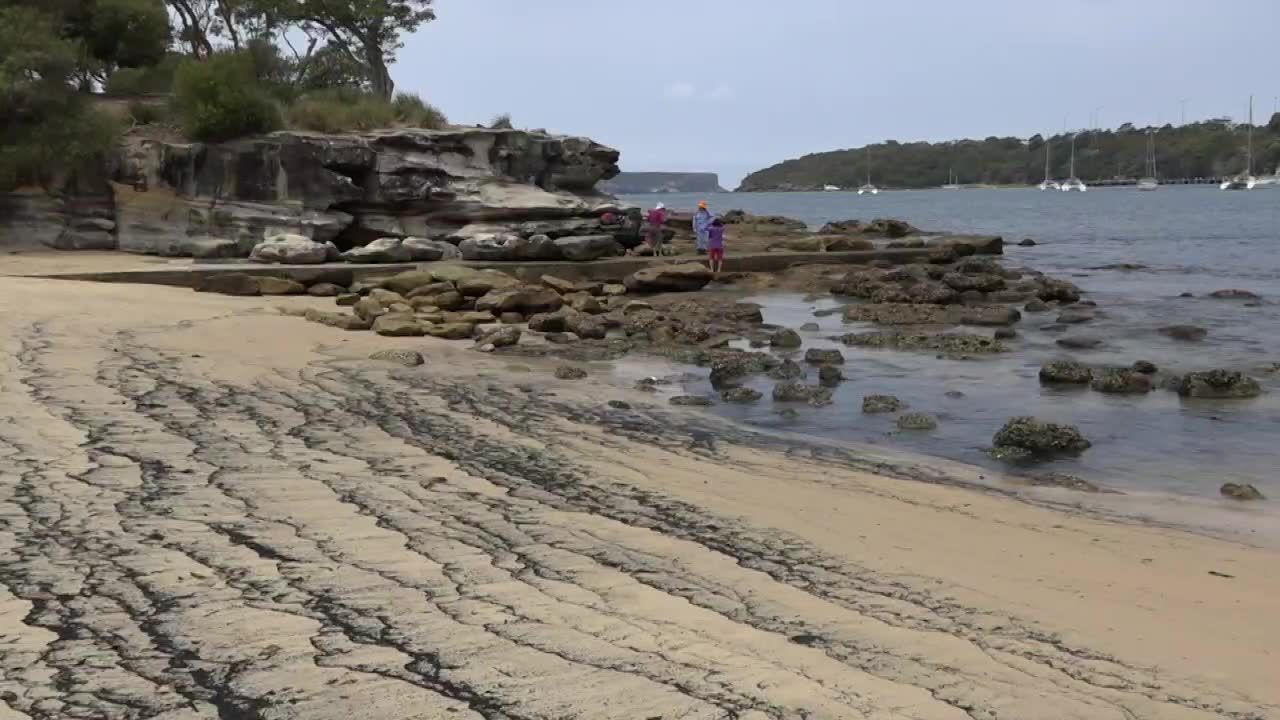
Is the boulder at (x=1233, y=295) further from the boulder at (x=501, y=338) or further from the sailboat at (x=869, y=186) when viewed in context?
the sailboat at (x=869, y=186)

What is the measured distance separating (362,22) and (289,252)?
63.9 feet

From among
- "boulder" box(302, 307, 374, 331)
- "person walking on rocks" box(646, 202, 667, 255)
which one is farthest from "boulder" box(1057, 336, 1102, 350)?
"person walking on rocks" box(646, 202, 667, 255)

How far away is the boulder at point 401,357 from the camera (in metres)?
12.8

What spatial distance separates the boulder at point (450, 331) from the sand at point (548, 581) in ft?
20.9

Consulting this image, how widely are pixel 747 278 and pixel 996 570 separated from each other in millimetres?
20452

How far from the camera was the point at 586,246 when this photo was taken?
79.3 ft

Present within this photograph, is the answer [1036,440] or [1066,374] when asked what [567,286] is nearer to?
[1066,374]

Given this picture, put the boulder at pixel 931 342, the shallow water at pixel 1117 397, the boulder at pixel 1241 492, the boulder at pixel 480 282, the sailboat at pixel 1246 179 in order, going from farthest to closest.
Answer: the sailboat at pixel 1246 179 → the boulder at pixel 480 282 → the boulder at pixel 931 342 → the shallow water at pixel 1117 397 → the boulder at pixel 1241 492

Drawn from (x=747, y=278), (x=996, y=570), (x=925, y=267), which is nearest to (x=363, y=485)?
(x=996, y=570)

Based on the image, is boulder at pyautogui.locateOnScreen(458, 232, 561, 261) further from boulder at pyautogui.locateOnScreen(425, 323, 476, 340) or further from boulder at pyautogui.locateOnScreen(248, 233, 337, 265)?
boulder at pyautogui.locateOnScreen(425, 323, 476, 340)

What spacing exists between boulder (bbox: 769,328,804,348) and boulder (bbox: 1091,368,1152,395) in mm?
4416

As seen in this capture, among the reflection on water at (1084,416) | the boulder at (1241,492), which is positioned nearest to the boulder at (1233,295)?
the reflection on water at (1084,416)

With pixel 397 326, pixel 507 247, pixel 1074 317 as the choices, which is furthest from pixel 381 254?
pixel 1074 317

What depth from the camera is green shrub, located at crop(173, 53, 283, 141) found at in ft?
80.0
